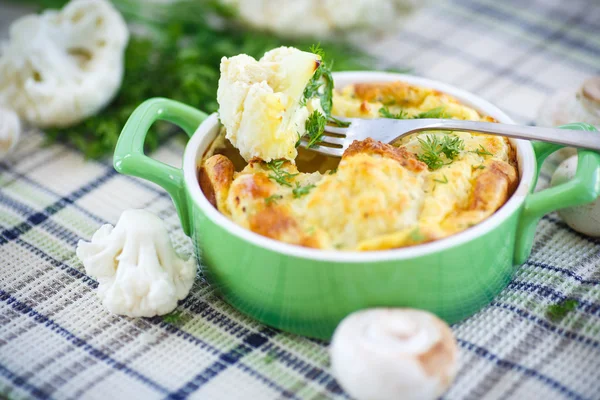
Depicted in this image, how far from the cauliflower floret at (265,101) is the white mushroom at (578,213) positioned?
1.02 meters

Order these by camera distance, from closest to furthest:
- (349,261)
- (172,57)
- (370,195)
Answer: (349,261)
(370,195)
(172,57)

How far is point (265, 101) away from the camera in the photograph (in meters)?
2.14

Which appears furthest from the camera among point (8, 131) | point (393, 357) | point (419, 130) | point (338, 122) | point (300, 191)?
point (8, 131)

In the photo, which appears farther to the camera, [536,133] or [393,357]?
[536,133]

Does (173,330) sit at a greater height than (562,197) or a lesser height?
lesser

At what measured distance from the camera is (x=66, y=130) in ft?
10.8

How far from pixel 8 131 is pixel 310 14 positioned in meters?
1.62

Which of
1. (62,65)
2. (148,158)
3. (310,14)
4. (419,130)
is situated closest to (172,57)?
(62,65)

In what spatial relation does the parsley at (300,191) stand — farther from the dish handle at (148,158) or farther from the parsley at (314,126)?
the dish handle at (148,158)

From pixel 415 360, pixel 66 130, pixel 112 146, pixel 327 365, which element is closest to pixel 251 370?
pixel 327 365

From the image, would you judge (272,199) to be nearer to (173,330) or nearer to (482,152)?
(173,330)

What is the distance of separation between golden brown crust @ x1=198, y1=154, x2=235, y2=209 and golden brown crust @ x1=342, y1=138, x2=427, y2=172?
38 cm

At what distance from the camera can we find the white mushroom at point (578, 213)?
8.05 feet

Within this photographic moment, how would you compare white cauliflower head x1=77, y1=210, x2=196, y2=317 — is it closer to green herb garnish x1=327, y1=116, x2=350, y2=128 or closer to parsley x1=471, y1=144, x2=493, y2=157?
green herb garnish x1=327, y1=116, x2=350, y2=128
